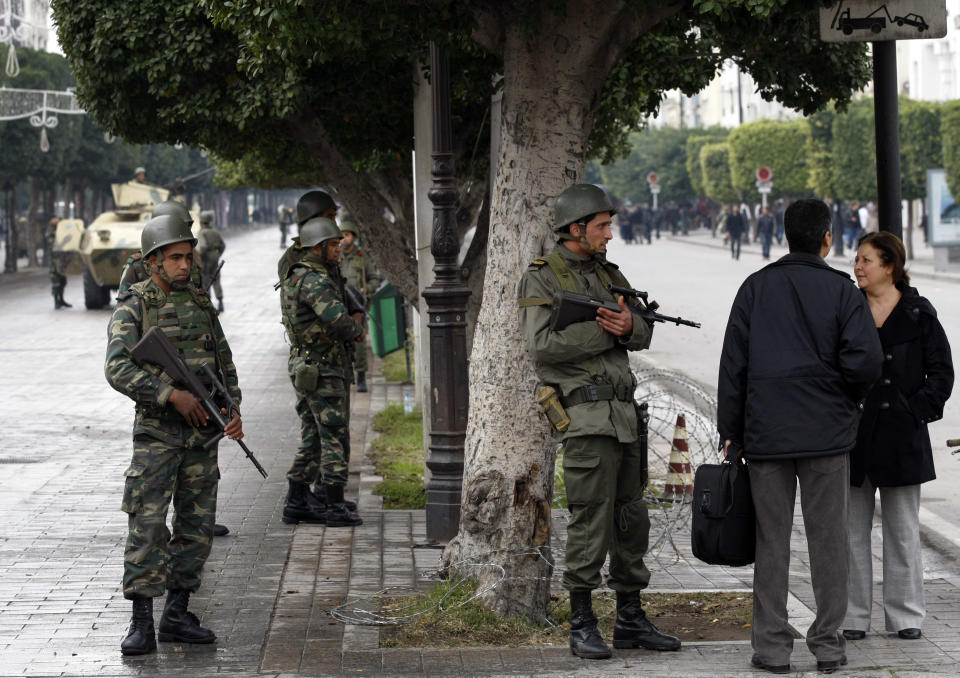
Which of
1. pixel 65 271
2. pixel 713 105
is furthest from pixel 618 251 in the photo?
pixel 713 105

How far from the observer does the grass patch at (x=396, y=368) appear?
17578 mm

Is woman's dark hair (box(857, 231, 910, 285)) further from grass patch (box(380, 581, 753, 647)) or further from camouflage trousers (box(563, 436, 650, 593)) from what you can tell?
grass patch (box(380, 581, 753, 647))

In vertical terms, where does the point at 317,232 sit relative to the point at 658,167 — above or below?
below

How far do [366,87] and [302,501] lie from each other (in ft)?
10.2

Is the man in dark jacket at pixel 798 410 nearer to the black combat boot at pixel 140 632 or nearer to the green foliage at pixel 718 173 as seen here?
the black combat boot at pixel 140 632

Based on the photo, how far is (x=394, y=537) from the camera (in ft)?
29.0

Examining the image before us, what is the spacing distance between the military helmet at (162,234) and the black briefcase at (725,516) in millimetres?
2437

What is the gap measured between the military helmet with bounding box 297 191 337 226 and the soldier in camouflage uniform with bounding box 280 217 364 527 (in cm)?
18

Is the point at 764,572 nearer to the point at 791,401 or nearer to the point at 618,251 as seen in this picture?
the point at 791,401

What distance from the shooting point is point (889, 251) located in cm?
650

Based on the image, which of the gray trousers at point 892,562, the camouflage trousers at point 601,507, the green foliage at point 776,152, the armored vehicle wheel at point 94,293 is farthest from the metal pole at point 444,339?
the green foliage at point 776,152

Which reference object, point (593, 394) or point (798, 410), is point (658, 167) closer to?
point (593, 394)

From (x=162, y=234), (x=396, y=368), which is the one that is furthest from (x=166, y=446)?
(x=396, y=368)

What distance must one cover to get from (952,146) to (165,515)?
28349 millimetres
